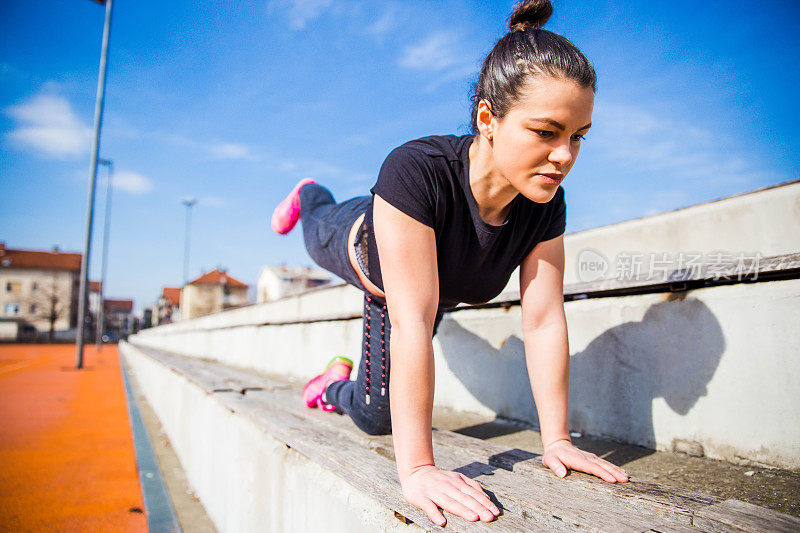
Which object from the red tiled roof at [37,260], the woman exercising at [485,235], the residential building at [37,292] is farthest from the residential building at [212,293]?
the woman exercising at [485,235]

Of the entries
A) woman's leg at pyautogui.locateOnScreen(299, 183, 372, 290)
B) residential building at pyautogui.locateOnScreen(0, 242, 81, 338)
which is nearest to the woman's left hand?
woman's leg at pyautogui.locateOnScreen(299, 183, 372, 290)

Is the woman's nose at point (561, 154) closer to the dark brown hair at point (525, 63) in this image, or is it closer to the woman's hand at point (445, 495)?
the dark brown hair at point (525, 63)

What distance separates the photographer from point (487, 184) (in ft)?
5.62

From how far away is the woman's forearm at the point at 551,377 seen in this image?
1688 millimetres

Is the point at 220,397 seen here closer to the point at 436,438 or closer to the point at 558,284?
the point at 436,438

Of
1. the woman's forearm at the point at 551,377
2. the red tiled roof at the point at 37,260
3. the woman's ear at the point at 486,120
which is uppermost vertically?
the red tiled roof at the point at 37,260

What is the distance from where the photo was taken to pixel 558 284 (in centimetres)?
187

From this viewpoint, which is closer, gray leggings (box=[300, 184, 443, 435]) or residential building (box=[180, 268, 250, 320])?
gray leggings (box=[300, 184, 443, 435])

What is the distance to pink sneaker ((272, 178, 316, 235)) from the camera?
3.50m

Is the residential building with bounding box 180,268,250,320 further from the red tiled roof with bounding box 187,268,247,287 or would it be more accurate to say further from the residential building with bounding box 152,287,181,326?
the residential building with bounding box 152,287,181,326

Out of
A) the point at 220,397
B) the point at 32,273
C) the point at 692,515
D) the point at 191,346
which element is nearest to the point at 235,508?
the point at 220,397

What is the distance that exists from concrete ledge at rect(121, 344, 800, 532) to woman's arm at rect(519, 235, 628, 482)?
0.36 feet

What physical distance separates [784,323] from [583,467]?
34.6 inches

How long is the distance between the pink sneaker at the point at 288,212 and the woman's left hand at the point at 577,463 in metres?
2.47
